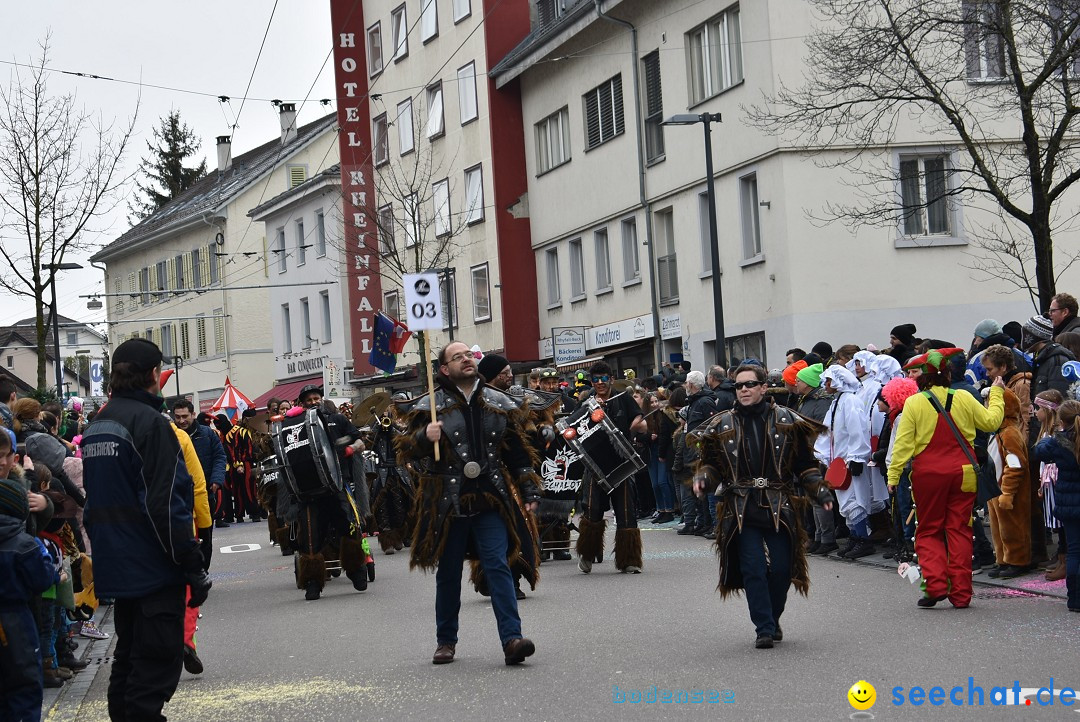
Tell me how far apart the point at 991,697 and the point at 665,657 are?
91.4 inches

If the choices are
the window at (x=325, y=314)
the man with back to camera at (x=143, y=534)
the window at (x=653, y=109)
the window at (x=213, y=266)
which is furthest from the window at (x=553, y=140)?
the man with back to camera at (x=143, y=534)

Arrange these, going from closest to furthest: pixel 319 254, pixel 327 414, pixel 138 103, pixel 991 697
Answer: pixel 991 697 < pixel 327 414 < pixel 138 103 < pixel 319 254

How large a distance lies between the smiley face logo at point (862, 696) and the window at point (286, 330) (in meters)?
51.7

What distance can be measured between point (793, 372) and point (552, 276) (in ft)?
72.4

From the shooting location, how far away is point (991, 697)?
7.47 metres

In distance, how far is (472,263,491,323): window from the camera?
40094mm

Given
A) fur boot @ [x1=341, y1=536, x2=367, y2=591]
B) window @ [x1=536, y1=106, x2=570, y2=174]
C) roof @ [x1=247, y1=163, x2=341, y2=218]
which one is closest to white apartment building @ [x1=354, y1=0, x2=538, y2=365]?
window @ [x1=536, y1=106, x2=570, y2=174]

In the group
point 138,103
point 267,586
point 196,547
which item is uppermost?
point 138,103

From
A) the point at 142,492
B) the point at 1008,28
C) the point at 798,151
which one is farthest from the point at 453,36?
the point at 142,492

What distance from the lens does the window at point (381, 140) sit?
46.1 metres

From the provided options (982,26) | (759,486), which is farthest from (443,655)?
(982,26)

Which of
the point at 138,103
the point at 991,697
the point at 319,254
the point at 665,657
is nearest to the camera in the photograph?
the point at 991,697

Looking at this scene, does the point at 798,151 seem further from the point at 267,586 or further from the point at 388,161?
the point at 388,161

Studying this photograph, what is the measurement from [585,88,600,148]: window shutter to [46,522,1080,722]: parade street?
69.7ft
